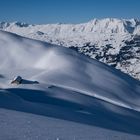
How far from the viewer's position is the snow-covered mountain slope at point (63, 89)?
24.4 m

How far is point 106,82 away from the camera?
50688mm

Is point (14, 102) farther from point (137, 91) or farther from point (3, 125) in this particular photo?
point (137, 91)

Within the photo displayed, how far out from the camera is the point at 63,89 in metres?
41.6

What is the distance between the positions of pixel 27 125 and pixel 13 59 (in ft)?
141

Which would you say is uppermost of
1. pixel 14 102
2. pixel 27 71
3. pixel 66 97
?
pixel 27 71

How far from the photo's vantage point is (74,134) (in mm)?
16109

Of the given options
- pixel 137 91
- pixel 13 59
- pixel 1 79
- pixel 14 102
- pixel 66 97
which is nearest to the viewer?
pixel 14 102

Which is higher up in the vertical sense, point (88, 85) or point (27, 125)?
point (88, 85)

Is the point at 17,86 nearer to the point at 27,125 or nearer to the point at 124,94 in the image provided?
the point at 124,94

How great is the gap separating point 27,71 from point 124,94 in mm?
12846

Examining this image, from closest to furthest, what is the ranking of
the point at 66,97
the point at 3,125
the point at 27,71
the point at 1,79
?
the point at 3,125, the point at 66,97, the point at 1,79, the point at 27,71

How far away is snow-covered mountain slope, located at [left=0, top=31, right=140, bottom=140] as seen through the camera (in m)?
24.4

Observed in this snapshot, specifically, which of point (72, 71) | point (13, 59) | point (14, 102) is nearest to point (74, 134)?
point (14, 102)

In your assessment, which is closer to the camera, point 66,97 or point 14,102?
point 14,102
